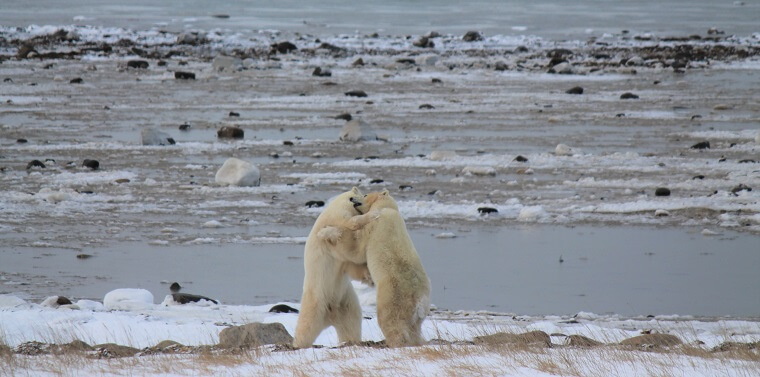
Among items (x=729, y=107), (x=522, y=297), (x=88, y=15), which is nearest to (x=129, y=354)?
(x=522, y=297)

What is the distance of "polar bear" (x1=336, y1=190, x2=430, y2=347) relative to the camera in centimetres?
604

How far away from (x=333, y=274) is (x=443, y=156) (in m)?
11.5

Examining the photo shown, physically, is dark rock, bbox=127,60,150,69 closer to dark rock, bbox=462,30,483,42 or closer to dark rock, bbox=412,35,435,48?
dark rock, bbox=412,35,435,48

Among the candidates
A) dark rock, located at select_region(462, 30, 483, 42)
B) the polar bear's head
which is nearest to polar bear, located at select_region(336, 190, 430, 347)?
the polar bear's head

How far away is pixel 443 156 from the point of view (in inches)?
701

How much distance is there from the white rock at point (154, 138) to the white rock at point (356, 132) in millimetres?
3175

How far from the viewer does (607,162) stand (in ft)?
57.4

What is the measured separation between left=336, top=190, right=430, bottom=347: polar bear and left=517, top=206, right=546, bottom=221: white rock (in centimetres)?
753

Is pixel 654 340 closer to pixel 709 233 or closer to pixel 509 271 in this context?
pixel 509 271

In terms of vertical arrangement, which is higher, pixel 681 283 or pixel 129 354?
pixel 129 354

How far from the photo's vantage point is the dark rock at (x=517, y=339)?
677 cm

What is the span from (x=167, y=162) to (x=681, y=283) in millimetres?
9620

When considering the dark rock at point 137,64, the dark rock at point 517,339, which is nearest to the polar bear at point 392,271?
the dark rock at point 517,339

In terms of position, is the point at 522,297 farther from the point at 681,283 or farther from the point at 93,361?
the point at 93,361
